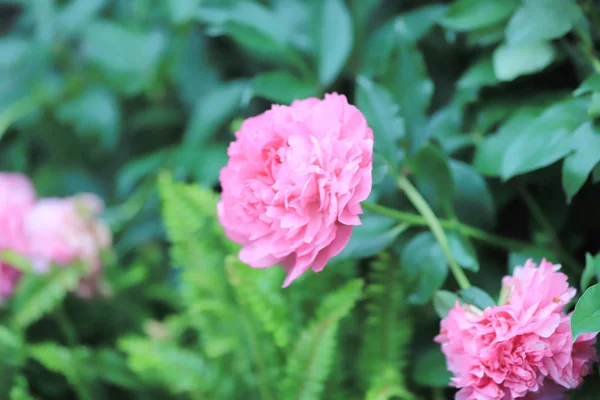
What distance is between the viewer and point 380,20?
904 millimetres

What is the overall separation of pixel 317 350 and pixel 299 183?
0.82ft

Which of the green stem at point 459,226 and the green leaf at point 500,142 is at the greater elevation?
the green leaf at point 500,142

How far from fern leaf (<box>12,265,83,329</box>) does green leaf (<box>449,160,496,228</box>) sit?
52 centimetres

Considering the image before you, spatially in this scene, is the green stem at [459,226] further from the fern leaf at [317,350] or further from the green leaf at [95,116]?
the green leaf at [95,116]

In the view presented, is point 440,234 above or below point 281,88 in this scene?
below

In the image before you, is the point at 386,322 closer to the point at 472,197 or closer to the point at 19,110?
the point at 472,197

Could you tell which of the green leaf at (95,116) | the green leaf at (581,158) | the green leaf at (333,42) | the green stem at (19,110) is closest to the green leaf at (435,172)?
the green leaf at (581,158)

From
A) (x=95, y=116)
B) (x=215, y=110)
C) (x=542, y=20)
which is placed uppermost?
(x=95, y=116)

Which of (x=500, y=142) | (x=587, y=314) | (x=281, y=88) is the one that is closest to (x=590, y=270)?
(x=587, y=314)

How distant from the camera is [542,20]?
556mm

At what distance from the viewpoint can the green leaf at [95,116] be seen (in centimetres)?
98

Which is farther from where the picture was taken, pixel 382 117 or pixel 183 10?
pixel 183 10

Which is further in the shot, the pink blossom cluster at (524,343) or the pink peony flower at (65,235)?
the pink peony flower at (65,235)

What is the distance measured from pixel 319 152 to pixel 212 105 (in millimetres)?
471
